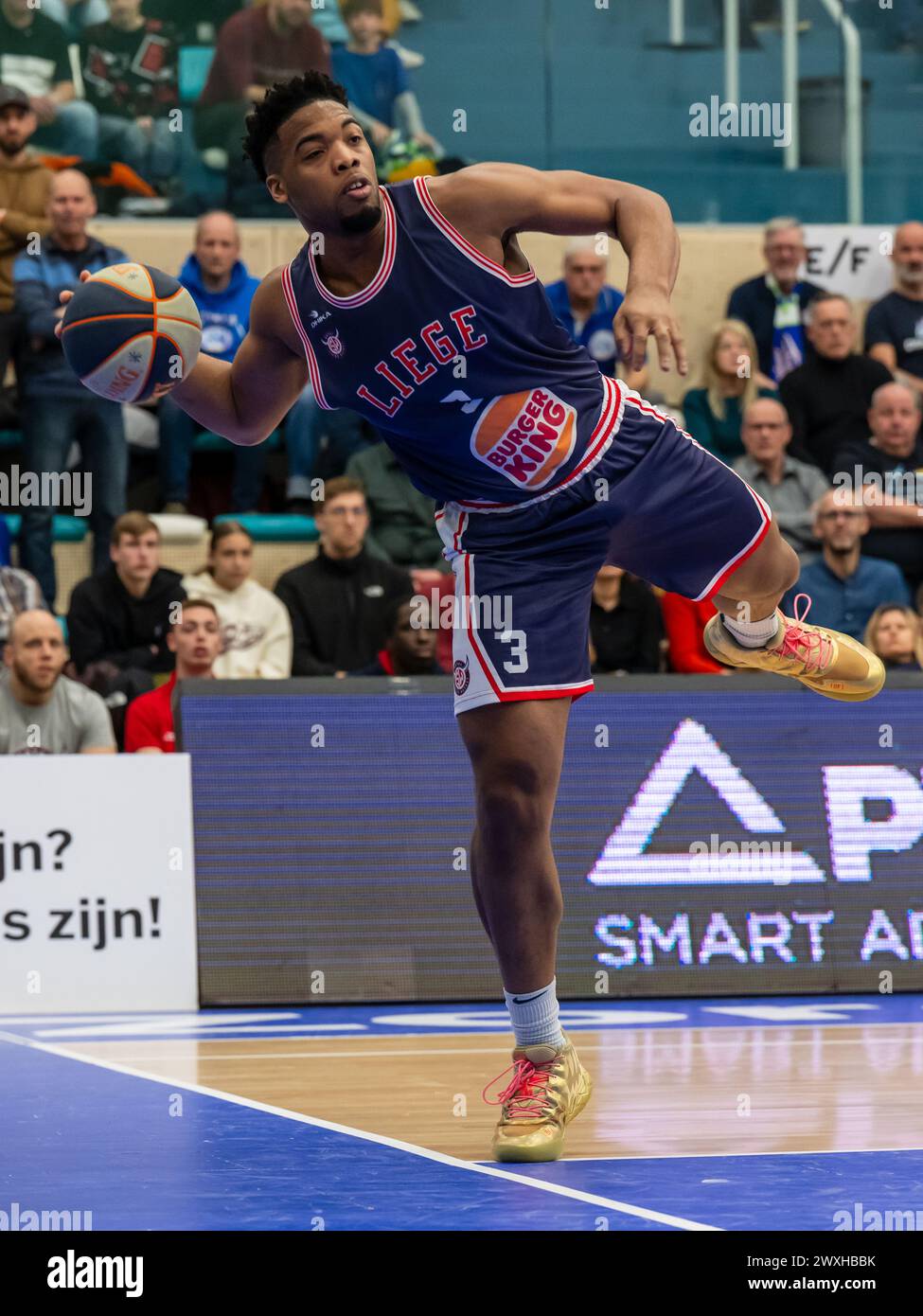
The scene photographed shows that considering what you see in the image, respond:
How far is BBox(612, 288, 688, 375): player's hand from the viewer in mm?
4402

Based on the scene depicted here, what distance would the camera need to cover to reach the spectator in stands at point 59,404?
10844mm

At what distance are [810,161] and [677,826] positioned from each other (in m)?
5.90

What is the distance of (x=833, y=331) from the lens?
11.9m

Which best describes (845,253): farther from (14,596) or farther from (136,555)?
(14,596)

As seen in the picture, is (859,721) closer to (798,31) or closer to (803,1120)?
(803,1120)

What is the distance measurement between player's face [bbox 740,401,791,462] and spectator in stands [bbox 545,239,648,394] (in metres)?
0.70

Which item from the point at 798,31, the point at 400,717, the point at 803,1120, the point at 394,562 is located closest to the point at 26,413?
the point at 394,562

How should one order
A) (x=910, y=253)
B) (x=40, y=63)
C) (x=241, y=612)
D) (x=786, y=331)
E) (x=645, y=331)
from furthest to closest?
(x=910, y=253) → (x=786, y=331) → (x=40, y=63) → (x=241, y=612) → (x=645, y=331)

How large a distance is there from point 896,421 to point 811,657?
17.8 ft

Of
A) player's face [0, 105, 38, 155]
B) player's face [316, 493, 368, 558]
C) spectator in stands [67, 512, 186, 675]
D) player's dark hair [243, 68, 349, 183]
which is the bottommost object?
spectator in stands [67, 512, 186, 675]

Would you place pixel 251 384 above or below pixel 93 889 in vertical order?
above

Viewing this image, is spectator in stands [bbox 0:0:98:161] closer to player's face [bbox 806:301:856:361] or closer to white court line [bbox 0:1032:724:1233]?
player's face [bbox 806:301:856:361]

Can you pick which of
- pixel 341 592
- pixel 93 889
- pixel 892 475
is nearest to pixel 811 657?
pixel 93 889

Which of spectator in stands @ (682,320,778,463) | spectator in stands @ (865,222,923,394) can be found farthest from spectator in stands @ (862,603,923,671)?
spectator in stands @ (865,222,923,394)
